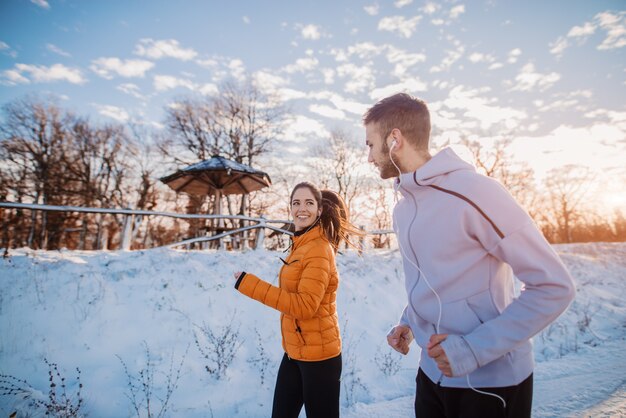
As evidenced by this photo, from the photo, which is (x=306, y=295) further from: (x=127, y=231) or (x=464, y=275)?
(x=127, y=231)

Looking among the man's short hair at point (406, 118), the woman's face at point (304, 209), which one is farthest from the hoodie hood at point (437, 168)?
the woman's face at point (304, 209)

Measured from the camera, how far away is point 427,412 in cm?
143

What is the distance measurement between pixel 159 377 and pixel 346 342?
2.87 meters

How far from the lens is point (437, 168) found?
1.32m

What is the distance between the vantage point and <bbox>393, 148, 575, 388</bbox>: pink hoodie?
103cm

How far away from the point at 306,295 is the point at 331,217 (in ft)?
2.29

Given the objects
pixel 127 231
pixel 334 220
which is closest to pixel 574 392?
pixel 334 220

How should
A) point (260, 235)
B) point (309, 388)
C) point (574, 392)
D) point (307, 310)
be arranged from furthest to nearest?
Answer: point (260, 235)
point (574, 392)
point (309, 388)
point (307, 310)

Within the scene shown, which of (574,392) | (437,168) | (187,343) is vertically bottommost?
(187,343)

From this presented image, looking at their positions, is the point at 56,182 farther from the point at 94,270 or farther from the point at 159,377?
the point at 159,377

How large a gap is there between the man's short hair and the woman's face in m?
0.92

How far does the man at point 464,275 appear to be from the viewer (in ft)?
3.41

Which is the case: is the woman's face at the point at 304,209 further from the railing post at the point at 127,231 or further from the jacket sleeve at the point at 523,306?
the railing post at the point at 127,231

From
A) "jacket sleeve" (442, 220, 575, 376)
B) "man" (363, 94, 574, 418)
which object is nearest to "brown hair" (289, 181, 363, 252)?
"man" (363, 94, 574, 418)
